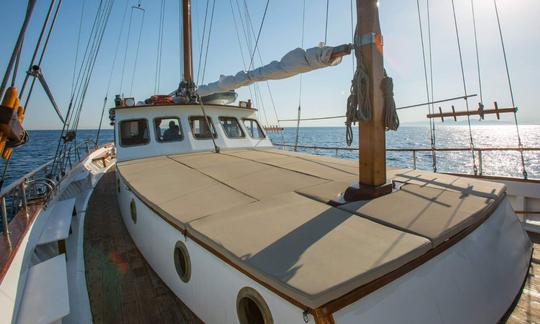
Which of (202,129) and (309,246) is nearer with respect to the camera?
(309,246)

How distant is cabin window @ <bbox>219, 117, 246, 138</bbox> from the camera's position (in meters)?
7.51

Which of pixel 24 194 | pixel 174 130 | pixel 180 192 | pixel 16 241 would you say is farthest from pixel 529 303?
pixel 174 130

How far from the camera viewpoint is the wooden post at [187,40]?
825cm

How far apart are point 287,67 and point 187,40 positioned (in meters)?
4.89

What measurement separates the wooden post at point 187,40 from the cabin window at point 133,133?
2103mm

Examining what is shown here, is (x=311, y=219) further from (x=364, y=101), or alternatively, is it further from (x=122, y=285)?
(x=122, y=285)

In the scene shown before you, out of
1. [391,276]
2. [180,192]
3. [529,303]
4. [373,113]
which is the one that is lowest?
[529,303]

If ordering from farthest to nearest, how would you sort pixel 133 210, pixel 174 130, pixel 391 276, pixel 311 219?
pixel 174 130 → pixel 133 210 → pixel 311 219 → pixel 391 276

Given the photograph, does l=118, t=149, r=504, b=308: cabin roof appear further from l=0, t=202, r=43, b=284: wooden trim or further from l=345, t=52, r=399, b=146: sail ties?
l=0, t=202, r=43, b=284: wooden trim

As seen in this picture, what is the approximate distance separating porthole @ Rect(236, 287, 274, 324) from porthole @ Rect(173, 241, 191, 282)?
76 centimetres

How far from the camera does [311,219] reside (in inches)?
89.6

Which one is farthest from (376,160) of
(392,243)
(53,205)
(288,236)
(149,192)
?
(53,205)

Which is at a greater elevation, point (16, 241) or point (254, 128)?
point (254, 128)

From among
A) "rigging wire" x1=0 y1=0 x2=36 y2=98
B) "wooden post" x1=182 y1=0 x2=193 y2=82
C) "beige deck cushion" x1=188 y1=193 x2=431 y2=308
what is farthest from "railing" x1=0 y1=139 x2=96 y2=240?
"wooden post" x1=182 y1=0 x2=193 y2=82
